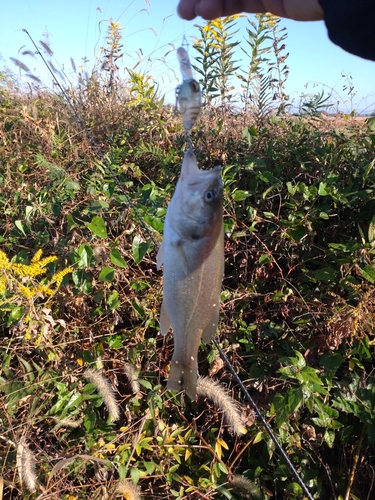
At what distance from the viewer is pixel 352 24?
1.29m

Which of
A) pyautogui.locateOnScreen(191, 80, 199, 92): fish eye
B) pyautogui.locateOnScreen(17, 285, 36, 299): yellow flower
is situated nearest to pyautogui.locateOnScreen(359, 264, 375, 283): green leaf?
pyautogui.locateOnScreen(191, 80, 199, 92): fish eye

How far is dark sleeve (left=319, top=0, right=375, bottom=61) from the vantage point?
126 cm

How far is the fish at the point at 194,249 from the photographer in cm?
146

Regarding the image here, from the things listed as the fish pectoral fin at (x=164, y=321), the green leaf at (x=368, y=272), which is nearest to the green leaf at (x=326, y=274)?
the green leaf at (x=368, y=272)

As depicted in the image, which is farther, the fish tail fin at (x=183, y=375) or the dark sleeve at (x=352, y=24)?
the fish tail fin at (x=183, y=375)

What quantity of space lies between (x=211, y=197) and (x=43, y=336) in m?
1.68

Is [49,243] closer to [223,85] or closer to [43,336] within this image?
[43,336]

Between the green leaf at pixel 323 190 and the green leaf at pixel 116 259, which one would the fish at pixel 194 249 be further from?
the green leaf at pixel 323 190

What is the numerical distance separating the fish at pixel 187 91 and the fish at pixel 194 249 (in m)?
0.15

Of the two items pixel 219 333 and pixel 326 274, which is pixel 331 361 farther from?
pixel 219 333

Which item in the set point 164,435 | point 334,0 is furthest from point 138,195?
point 334,0

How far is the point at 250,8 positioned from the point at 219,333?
197 centimetres

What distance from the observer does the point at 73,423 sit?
2.46m

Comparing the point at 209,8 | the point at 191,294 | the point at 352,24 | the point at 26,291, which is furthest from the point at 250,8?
the point at 26,291
